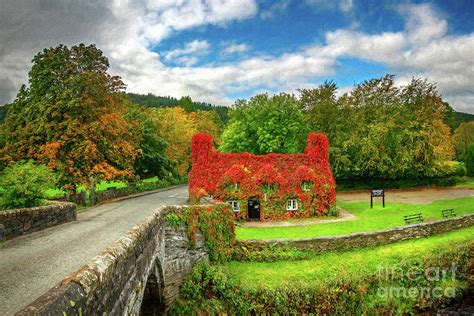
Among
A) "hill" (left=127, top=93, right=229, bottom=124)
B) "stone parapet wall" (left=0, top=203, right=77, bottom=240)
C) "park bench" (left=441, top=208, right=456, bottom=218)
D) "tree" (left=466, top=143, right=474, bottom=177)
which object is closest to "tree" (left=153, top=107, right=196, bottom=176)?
"stone parapet wall" (left=0, top=203, right=77, bottom=240)

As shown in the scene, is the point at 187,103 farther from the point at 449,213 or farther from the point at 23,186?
the point at 23,186

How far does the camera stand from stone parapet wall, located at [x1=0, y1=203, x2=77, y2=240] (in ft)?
37.7

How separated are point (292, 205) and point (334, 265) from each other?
10.4 metres

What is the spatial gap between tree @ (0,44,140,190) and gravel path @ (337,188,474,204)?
2600cm

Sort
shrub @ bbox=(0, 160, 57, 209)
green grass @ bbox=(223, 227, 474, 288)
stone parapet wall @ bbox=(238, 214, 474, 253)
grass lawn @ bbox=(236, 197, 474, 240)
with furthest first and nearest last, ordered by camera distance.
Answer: grass lawn @ bbox=(236, 197, 474, 240)
stone parapet wall @ bbox=(238, 214, 474, 253)
green grass @ bbox=(223, 227, 474, 288)
shrub @ bbox=(0, 160, 57, 209)

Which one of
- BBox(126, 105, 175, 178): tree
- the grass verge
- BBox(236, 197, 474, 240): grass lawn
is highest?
BBox(126, 105, 175, 178): tree

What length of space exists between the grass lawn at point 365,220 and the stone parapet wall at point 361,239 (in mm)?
2011

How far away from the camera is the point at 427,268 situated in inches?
704

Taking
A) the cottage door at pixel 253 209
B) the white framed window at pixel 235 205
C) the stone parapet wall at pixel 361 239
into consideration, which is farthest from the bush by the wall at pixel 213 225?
the cottage door at pixel 253 209

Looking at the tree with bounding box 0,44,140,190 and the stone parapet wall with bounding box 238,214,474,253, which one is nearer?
the stone parapet wall with bounding box 238,214,474,253

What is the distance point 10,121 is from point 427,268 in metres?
28.0

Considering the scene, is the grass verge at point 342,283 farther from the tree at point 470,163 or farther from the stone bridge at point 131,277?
the tree at point 470,163

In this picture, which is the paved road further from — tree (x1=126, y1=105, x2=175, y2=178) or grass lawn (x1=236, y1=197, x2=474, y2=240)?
tree (x1=126, y1=105, x2=175, y2=178)

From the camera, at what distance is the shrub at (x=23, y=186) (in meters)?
14.4
